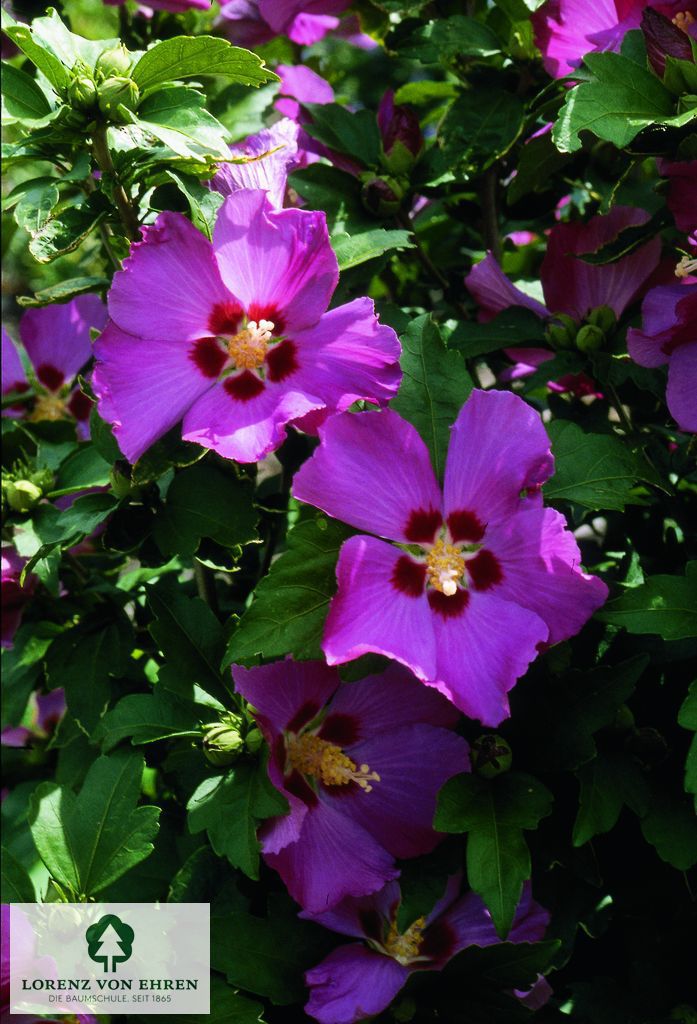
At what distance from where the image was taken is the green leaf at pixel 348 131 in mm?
1465

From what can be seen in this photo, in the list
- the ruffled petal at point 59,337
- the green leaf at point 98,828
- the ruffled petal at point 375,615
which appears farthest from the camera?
the ruffled petal at point 59,337

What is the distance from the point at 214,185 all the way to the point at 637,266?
52 centimetres

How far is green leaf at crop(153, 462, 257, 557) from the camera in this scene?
119 centimetres

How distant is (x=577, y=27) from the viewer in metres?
1.30

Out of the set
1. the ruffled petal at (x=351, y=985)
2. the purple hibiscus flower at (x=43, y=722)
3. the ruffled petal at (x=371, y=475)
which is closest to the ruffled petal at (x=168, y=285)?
the ruffled petal at (x=371, y=475)

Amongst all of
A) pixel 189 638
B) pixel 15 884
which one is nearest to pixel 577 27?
pixel 189 638

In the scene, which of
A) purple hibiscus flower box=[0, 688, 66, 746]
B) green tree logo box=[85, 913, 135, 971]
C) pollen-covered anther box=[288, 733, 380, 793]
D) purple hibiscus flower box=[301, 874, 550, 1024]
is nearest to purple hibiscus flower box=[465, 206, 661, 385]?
pollen-covered anther box=[288, 733, 380, 793]

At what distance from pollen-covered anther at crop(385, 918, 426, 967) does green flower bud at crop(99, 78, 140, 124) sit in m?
0.92

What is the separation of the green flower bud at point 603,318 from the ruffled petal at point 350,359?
35 cm

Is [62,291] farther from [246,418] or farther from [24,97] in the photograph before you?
[246,418]

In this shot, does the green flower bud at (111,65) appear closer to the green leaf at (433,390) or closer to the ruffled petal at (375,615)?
the green leaf at (433,390)

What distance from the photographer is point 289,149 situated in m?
1.27

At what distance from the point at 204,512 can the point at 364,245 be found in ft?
1.14

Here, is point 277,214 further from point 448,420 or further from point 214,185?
point 448,420
